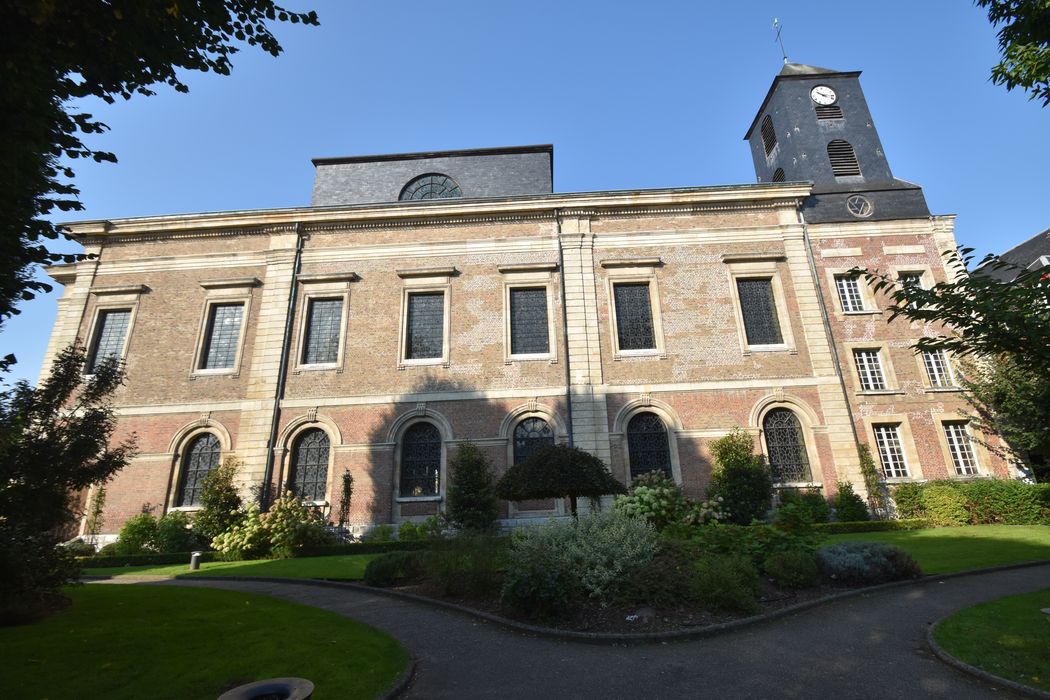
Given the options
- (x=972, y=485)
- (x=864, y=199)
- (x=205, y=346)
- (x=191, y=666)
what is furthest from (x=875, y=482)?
(x=205, y=346)

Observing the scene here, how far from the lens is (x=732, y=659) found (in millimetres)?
5969

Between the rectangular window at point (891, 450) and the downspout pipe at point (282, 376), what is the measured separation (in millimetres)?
21608

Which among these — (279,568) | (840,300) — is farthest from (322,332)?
(840,300)

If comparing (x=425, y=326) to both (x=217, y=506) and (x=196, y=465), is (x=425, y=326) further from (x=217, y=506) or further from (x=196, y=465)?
(x=196, y=465)

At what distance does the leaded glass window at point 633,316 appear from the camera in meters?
19.2

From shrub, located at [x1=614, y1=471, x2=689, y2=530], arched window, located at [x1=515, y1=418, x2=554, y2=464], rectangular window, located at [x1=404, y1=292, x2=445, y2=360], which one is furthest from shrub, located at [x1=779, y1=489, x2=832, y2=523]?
rectangular window, located at [x1=404, y1=292, x2=445, y2=360]

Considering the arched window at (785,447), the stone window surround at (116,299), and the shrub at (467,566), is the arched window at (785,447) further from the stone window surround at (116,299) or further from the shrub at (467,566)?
the stone window surround at (116,299)

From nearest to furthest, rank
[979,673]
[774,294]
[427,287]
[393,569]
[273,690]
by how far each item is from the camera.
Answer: [273,690]
[979,673]
[393,569]
[774,294]
[427,287]

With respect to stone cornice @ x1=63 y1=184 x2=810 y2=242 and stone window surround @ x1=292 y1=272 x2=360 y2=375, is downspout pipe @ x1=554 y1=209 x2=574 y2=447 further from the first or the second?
stone window surround @ x1=292 y1=272 x2=360 y2=375

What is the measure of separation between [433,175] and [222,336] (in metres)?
11.6

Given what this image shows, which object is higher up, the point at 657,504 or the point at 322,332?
the point at 322,332

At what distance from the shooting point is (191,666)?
586cm

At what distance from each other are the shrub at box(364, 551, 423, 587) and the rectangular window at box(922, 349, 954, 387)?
1914cm

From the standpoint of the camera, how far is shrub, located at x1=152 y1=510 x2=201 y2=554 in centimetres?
1592
